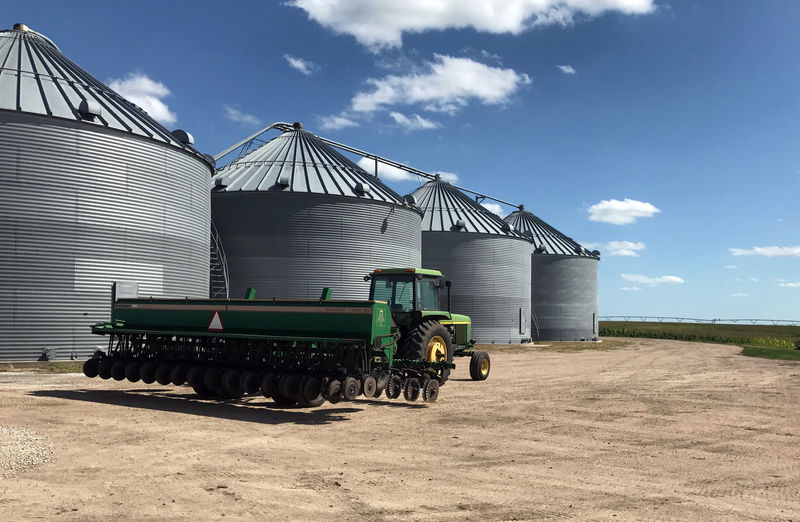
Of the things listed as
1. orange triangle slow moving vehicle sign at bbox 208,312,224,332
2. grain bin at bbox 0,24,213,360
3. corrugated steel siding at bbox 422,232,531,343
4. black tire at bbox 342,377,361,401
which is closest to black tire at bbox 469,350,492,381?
black tire at bbox 342,377,361,401

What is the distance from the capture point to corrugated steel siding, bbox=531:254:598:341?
66.4 meters

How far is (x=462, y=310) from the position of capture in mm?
52375

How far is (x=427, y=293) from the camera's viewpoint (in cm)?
1878

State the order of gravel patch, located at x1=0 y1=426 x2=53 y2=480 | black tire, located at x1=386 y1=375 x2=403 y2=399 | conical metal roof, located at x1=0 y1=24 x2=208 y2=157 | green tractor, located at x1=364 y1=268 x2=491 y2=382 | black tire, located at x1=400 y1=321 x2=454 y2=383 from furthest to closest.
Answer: conical metal roof, located at x1=0 y1=24 x2=208 y2=157 < green tractor, located at x1=364 y1=268 x2=491 y2=382 < black tire, located at x1=400 y1=321 x2=454 y2=383 < black tire, located at x1=386 y1=375 x2=403 y2=399 < gravel patch, located at x1=0 y1=426 x2=53 y2=480

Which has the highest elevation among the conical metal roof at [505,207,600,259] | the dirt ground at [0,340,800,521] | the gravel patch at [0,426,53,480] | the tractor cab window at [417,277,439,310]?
the conical metal roof at [505,207,600,259]

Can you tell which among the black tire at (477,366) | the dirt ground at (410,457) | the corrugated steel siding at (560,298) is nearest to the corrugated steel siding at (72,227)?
the dirt ground at (410,457)

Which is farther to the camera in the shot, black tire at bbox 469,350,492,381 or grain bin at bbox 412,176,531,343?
grain bin at bbox 412,176,531,343

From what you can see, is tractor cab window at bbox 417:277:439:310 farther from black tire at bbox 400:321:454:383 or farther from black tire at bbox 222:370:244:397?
black tire at bbox 222:370:244:397

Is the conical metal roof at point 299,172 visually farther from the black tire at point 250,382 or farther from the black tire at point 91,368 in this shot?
the black tire at point 250,382

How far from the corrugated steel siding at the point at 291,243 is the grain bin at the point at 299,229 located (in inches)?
2.2

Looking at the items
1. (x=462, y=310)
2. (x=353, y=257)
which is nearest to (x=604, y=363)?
(x=353, y=257)

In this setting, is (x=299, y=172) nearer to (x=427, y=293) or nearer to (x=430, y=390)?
(x=427, y=293)

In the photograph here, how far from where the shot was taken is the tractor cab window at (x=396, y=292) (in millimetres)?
18375

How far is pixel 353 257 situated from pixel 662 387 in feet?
70.3
